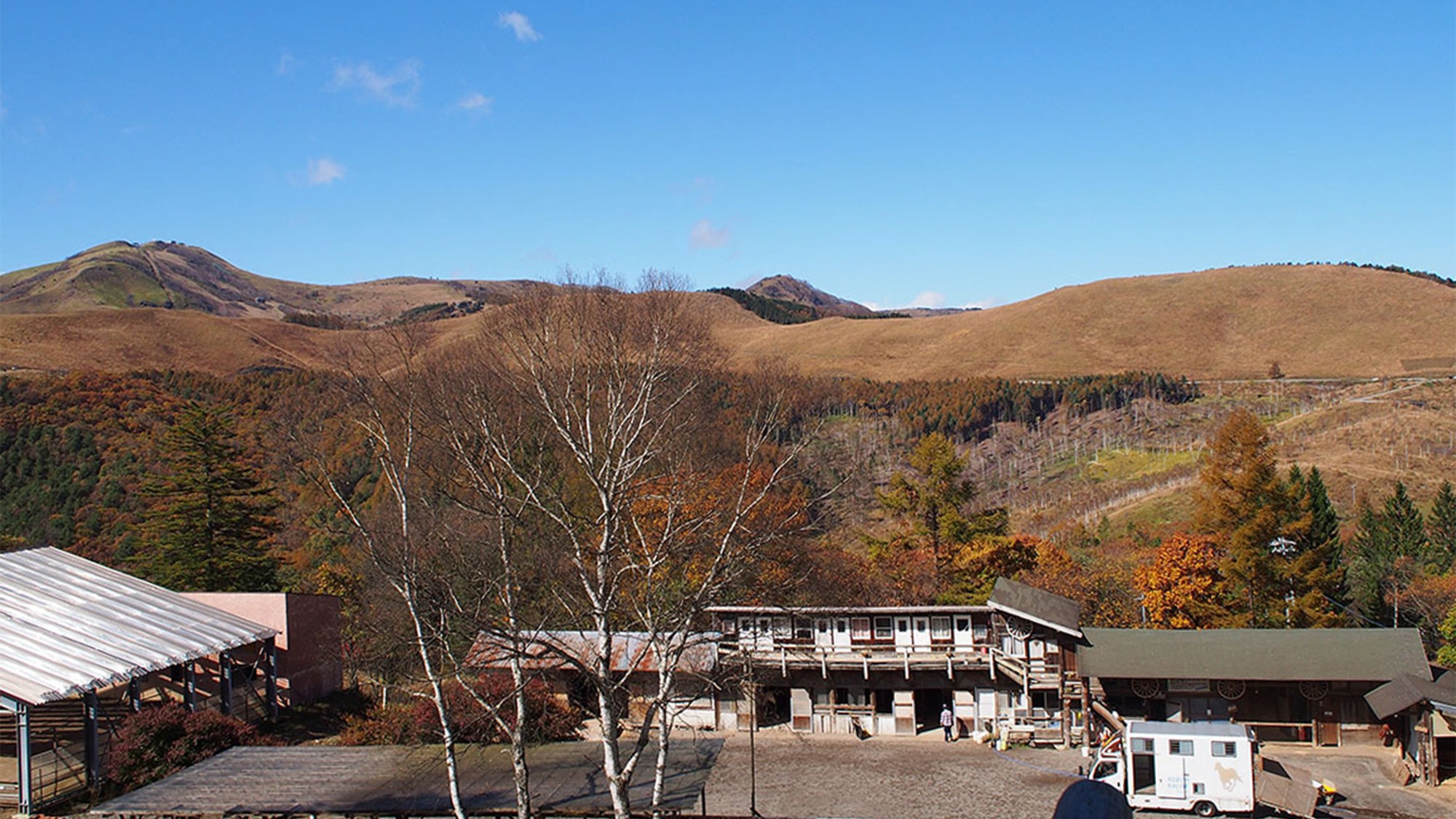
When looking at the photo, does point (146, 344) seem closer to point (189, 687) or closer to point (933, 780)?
point (189, 687)

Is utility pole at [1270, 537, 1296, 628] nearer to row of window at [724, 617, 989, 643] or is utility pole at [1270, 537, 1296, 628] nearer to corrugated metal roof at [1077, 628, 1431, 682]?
corrugated metal roof at [1077, 628, 1431, 682]

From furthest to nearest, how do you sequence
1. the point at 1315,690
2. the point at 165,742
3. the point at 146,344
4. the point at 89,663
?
1. the point at 146,344
2. the point at 1315,690
3. the point at 89,663
4. the point at 165,742

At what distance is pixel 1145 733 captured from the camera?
70.3 ft

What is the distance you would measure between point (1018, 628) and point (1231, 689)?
555 centimetres

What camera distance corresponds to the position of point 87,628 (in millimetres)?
25578

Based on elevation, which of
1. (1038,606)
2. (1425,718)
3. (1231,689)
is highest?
(1038,606)

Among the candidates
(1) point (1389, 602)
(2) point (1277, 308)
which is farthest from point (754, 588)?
(2) point (1277, 308)

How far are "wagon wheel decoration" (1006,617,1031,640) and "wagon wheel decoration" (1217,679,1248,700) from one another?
500cm

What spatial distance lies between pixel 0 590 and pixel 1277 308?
5704 inches

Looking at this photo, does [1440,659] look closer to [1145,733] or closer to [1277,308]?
[1145,733]

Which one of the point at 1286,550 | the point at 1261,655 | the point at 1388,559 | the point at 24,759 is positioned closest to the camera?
the point at 24,759

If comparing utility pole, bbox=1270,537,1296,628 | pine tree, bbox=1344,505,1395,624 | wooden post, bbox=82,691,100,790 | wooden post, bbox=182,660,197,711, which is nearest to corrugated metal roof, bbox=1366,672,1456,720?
utility pole, bbox=1270,537,1296,628

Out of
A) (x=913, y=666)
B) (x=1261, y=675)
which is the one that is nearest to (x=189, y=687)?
(x=913, y=666)

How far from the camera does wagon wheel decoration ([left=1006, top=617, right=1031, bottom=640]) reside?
1085 inches
